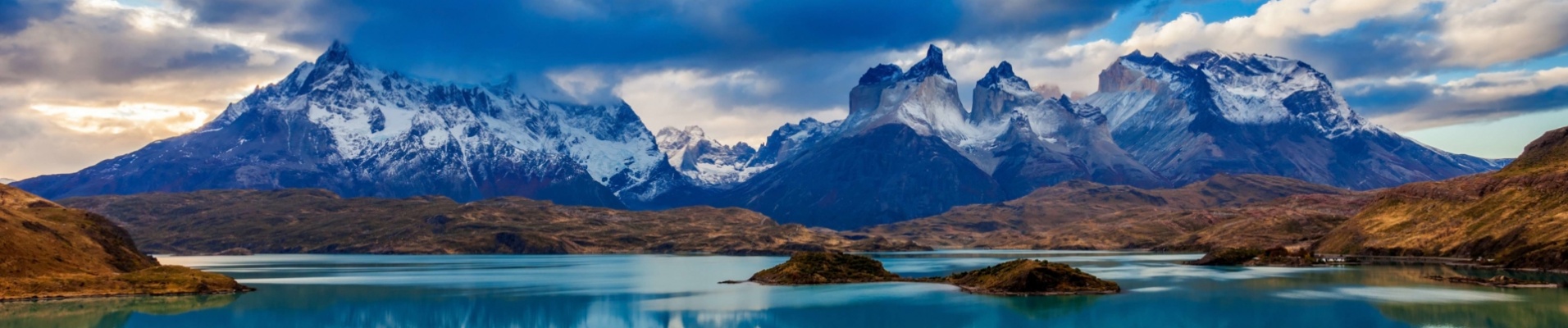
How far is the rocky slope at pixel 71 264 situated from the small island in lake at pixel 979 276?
79397 mm

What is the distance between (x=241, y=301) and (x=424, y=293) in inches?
1048

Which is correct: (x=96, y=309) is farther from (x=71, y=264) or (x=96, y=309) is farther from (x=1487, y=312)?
(x=1487, y=312)

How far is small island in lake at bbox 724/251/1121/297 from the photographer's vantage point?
14762cm

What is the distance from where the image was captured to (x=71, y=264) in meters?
152

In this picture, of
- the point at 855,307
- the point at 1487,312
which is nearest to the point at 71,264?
the point at 855,307

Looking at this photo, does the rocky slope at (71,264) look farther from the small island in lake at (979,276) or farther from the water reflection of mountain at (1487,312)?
the water reflection of mountain at (1487,312)

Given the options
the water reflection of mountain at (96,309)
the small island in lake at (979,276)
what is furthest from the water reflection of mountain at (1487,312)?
the water reflection of mountain at (96,309)

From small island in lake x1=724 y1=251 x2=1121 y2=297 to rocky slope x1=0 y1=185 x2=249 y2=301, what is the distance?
79397 mm

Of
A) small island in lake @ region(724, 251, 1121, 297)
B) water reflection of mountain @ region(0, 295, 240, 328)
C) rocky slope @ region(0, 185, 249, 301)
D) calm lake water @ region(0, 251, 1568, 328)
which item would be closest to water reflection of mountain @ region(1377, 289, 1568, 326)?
calm lake water @ region(0, 251, 1568, 328)

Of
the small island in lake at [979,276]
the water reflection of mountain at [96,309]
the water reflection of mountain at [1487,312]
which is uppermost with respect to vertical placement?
the small island in lake at [979,276]

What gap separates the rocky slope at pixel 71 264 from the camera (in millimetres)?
139625

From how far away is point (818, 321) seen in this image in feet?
378

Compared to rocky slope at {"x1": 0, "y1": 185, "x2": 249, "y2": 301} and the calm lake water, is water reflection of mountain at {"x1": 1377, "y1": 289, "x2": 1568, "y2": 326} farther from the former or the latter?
rocky slope at {"x1": 0, "y1": 185, "x2": 249, "y2": 301}

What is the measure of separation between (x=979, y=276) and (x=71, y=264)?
394 feet
